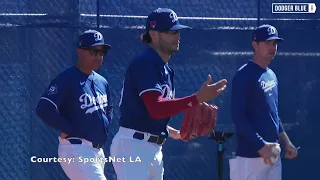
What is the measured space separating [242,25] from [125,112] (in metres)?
2.93

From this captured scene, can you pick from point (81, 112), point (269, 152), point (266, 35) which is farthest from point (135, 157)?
point (266, 35)

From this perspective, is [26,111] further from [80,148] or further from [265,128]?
[265,128]

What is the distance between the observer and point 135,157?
15.7 feet

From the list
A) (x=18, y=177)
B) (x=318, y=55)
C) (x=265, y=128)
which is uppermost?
(x=318, y=55)

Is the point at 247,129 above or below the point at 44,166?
above

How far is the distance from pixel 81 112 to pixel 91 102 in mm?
105

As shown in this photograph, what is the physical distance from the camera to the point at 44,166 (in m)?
7.01

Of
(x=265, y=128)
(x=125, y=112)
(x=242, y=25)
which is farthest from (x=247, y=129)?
(x=242, y=25)

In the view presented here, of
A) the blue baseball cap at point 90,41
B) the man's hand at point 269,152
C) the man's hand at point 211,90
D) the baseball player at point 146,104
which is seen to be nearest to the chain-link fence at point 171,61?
the blue baseball cap at point 90,41

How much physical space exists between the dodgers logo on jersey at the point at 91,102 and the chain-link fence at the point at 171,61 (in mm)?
1522

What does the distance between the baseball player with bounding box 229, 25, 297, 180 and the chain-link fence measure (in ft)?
5.31

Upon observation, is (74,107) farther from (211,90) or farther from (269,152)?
(269,152)

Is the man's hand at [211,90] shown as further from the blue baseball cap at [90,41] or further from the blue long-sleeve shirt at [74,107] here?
the blue baseball cap at [90,41]

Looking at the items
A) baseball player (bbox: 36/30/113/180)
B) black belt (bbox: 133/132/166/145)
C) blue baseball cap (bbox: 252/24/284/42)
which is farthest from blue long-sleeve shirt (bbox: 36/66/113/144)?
blue baseball cap (bbox: 252/24/284/42)
